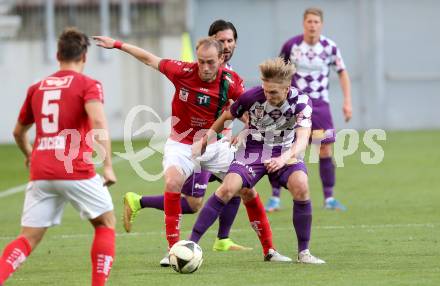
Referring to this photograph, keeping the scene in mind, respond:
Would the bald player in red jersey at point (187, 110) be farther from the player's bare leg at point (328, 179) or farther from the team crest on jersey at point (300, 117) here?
the player's bare leg at point (328, 179)

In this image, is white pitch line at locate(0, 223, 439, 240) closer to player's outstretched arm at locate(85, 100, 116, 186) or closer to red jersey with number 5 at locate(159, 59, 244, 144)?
red jersey with number 5 at locate(159, 59, 244, 144)

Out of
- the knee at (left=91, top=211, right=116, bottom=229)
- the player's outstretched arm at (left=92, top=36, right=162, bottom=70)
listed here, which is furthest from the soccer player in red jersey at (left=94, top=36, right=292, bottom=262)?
the knee at (left=91, top=211, right=116, bottom=229)

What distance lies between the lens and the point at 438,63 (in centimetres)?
2950

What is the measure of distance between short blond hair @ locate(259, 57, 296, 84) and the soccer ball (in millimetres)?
1371

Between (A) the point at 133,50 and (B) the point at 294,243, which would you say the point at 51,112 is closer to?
(A) the point at 133,50

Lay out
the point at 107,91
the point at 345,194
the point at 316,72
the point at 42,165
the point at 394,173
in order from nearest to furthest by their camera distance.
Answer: the point at 42,165
the point at 316,72
the point at 345,194
the point at 394,173
the point at 107,91

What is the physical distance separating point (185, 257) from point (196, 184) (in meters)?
1.45

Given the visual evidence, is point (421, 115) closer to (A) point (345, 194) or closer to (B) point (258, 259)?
(A) point (345, 194)

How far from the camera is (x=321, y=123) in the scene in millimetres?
13102

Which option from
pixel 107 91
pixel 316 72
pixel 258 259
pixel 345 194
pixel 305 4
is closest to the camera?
pixel 258 259

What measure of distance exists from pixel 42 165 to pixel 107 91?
19.9m

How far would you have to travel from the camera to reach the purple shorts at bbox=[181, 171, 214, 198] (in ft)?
32.2

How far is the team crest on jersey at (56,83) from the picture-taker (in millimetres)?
7203

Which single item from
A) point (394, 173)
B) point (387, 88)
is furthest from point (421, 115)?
point (394, 173)
